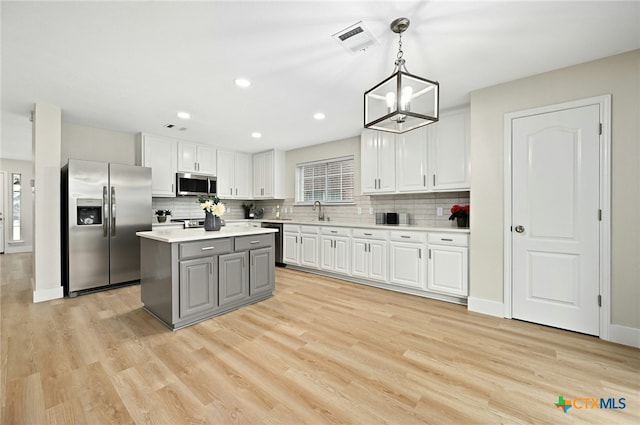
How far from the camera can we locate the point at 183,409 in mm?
1580

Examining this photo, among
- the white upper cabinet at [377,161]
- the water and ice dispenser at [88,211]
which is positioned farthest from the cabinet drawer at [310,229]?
the water and ice dispenser at [88,211]

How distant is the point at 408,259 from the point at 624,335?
1.99 meters

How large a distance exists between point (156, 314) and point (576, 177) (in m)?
4.39

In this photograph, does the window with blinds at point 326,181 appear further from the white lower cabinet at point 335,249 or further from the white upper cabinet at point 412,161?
the white upper cabinet at point 412,161

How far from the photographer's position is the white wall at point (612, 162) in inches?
90.4

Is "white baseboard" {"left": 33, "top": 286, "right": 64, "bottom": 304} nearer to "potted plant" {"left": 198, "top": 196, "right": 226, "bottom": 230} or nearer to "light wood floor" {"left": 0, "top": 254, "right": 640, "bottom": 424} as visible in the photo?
"light wood floor" {"left": 0, "top": 254, "right": 640, "bottom": 424}

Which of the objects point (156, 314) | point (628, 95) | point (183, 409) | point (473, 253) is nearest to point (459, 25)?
point (628, 95)

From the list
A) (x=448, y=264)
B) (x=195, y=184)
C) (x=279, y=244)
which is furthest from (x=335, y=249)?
(x=195, y=184)

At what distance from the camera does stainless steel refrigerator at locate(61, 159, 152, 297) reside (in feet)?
11.8

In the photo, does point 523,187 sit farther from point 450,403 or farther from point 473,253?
point 450,403

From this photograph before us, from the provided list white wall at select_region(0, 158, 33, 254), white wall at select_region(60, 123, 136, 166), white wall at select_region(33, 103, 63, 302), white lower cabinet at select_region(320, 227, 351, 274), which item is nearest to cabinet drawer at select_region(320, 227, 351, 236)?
white lower cabinet at select_region(320, 227, 351, 274)

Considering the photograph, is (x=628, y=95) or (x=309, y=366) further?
(x=628, y=95)

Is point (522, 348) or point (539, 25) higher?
point (539, 25)

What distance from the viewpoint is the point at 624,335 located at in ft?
7.57
